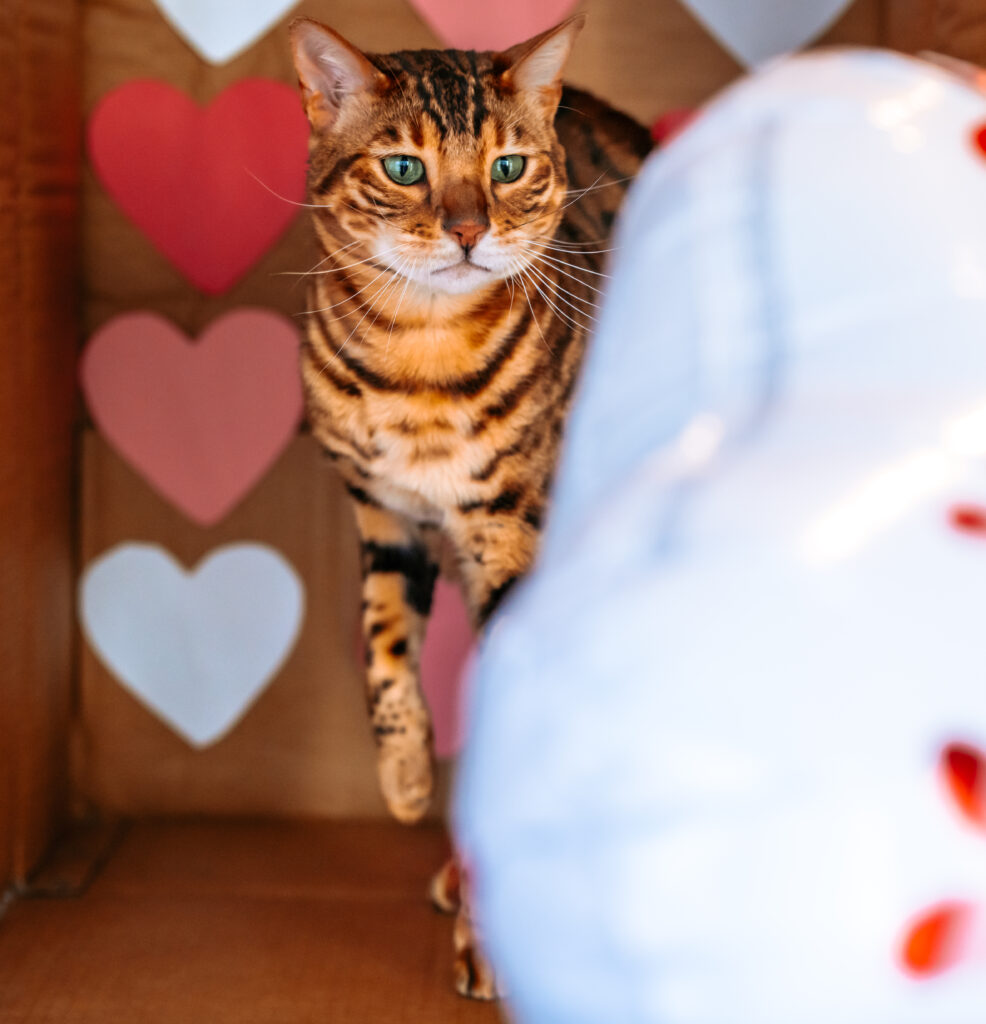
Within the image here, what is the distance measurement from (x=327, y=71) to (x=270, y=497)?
0.54 m

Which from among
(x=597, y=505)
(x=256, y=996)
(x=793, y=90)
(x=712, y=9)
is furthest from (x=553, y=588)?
(x=712, y=9)

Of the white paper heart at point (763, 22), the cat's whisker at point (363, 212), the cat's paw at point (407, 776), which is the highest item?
the white paper heart at point (763, 22)

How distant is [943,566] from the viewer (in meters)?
0.26

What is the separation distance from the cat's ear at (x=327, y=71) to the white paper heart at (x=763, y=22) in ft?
1.56

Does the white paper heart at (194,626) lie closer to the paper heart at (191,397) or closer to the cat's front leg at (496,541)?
the paper heart at (191,397)

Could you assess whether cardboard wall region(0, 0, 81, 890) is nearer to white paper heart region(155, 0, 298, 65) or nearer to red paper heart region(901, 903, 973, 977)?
white paper heart region(155, 0, 298, 65)

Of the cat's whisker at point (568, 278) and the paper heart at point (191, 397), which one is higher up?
the cat's whisker at point (568, 278)

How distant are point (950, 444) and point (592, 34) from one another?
1.09 metres

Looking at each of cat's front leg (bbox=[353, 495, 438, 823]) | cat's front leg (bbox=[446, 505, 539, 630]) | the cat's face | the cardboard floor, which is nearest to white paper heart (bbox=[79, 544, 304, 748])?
the cardboard floor

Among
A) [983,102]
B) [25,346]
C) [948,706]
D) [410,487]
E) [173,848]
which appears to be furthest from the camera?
[173,848]

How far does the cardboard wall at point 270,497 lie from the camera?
1.25 metres

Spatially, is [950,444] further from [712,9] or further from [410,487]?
[712,9]

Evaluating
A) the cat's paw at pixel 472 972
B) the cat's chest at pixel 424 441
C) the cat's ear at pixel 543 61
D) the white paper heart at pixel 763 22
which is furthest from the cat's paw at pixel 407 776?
the white paper heart at pixel 763 22

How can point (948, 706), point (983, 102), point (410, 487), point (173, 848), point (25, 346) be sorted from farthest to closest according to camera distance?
point (173, 848)
point (25, 346)
point (410, 487)
point (983, 102)
point (948, 706)
